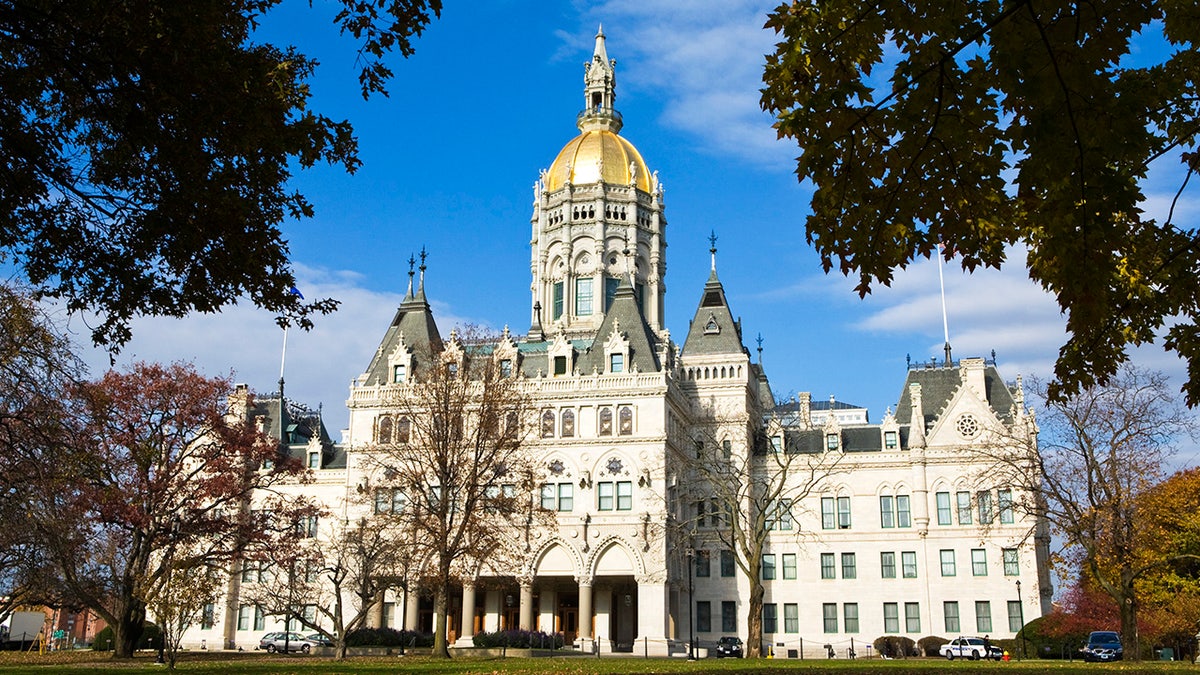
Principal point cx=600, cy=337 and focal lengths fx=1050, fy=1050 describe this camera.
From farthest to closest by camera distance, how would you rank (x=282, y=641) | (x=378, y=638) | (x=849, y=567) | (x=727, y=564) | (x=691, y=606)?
(x=727, y=564) < (x=282, y=641) < (x=849, y=567) < (x=691, y=606) < (x=378, y=638)

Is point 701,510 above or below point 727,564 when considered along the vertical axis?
above

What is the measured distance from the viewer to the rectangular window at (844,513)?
6538 cm

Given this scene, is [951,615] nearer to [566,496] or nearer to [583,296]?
[566,496]

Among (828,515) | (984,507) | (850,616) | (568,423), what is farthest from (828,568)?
(568,423)

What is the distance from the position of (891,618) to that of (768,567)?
25.7ft

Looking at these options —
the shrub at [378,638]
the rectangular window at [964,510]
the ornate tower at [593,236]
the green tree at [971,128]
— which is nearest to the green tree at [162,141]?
the green tree at [971,128]

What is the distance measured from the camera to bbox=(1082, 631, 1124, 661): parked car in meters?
45.4

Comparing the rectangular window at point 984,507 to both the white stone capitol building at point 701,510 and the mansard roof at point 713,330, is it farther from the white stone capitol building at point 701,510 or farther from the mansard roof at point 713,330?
the mansard roof at point 713,330

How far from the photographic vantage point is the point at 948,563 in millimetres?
62844

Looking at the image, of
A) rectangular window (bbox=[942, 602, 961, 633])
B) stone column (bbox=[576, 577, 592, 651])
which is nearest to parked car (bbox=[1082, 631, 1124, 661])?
rectangular window (bbox=[942, 602, 961, 633])

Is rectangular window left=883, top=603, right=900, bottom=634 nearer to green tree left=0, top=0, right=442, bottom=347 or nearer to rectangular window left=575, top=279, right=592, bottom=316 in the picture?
rectangular window left=575, top=279, right=592, bottom=316

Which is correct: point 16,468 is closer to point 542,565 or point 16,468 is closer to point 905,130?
point 905,130

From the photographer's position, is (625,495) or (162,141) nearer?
(162,141)

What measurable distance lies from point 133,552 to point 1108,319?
39045 millimetres
